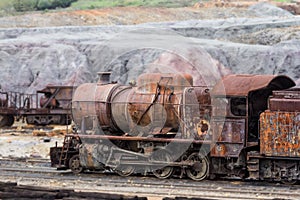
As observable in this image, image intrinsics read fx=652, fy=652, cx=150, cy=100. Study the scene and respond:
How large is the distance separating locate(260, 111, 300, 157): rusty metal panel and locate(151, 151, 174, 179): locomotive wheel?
299cm

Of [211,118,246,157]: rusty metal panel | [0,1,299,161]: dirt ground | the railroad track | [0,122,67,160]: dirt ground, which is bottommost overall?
[0,122,67,160]: dirt ground

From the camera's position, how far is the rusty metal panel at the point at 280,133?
17.3 m

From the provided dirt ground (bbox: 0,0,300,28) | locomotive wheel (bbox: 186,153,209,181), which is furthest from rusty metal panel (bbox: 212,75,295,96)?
dirt ground (bbox: 0,0,300,28)

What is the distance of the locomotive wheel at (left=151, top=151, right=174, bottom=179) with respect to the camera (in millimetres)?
19141

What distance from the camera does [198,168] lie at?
19047 mm

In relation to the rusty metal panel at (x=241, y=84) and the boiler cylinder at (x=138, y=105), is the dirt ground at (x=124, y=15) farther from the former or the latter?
the rusty metal panel at (x=241, y=84)

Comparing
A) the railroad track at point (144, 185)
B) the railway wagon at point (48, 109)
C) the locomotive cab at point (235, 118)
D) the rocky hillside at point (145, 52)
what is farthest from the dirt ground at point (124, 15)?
Answer: the locomotive cab at point (235, 118)

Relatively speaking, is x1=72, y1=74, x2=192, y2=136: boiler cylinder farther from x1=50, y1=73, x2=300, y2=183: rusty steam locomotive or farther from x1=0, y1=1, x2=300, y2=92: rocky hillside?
x1=0, y1=1, x2=300, y2=92: rocky hillside

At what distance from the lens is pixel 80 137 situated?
20.3 m

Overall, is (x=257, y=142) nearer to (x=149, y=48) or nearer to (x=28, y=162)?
(x=28, y=162)

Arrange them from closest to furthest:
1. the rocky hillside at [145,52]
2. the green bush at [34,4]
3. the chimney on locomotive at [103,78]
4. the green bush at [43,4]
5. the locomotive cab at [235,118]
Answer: the locomotive cab at [235,118], the chimney on locomotive at [103,78], the rocky hillside at [145,52], the green bush at [34,4], the green bush at [43,4]

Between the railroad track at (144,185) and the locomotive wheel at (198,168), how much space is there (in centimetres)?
28

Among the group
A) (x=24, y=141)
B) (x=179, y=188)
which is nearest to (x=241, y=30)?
(x=24, y=141)

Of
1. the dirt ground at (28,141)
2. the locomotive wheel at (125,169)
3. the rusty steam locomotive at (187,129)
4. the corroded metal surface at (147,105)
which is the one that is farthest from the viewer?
the dirt ground at (28,141)
